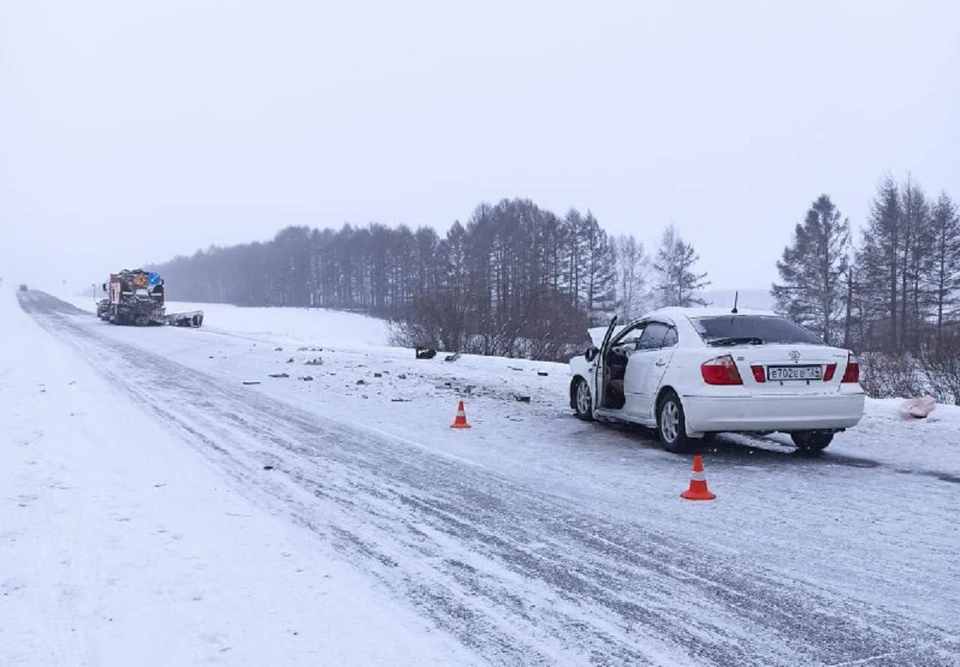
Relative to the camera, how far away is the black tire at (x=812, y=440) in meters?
8.67

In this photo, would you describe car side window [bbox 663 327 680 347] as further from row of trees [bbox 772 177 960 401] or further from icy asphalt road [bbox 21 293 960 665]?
row of trees [bbox 772 177 960 401]

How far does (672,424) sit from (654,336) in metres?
1.25

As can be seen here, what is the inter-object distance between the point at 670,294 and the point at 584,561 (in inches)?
2455

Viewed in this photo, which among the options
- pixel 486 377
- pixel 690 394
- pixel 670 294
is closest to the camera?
pixel 690 394

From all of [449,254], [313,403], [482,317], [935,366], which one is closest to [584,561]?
[313,403]

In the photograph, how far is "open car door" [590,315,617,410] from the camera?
1041cm

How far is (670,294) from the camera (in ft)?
214

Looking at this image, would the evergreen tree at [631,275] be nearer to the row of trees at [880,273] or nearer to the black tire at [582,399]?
the row of trees at [880,273]

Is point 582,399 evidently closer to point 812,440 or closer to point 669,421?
point 669,421

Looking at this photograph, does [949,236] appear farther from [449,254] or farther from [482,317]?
[449,254]

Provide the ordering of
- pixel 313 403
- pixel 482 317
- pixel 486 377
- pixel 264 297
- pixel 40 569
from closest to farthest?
pixel 40 569 < pixel 313 403 < pixel 486 377 < pixel 482 317 < pixel 264 297

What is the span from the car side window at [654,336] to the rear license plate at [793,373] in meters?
1.46

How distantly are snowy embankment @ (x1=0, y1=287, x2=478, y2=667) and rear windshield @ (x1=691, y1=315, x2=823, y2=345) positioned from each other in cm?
504

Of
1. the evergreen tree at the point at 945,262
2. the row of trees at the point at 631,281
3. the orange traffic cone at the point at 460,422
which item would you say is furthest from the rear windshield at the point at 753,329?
the evergreen tree at the point at 945,262
